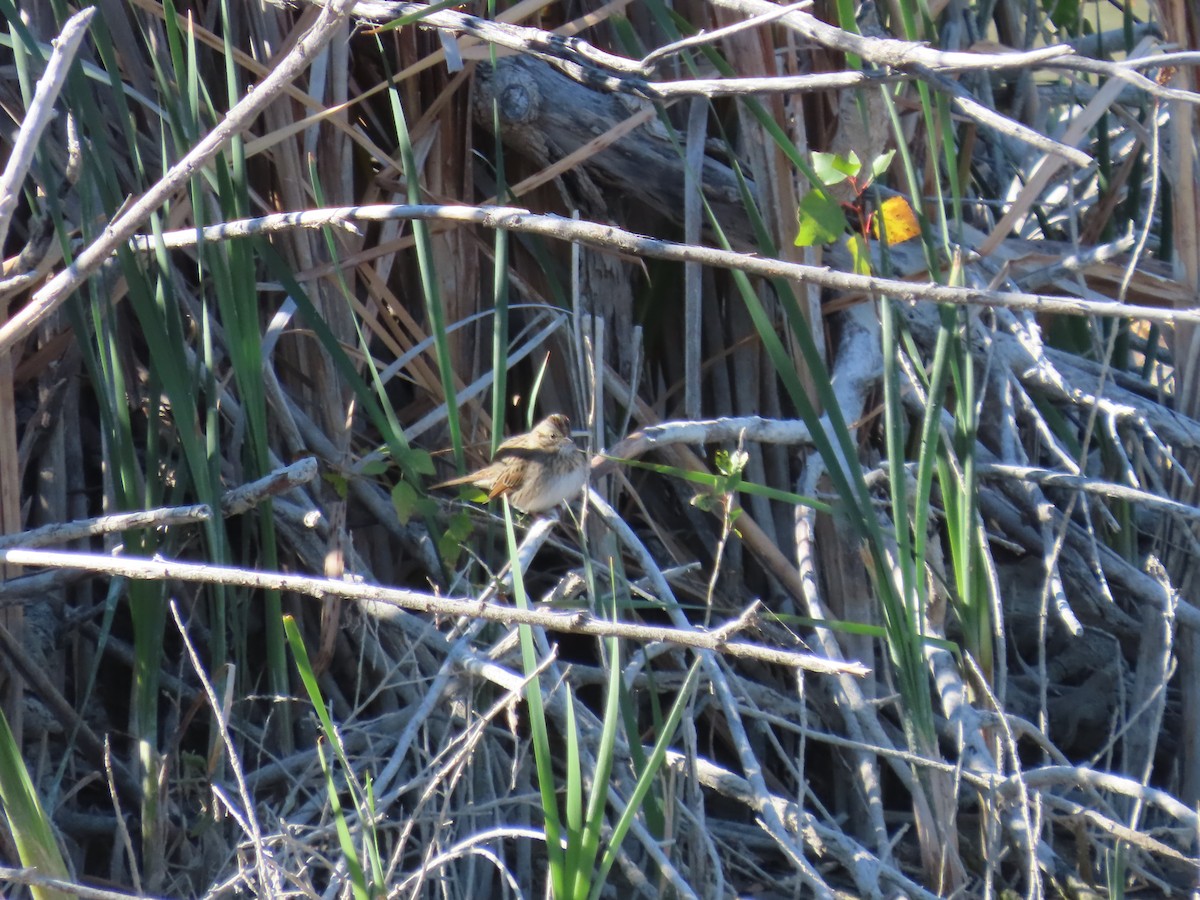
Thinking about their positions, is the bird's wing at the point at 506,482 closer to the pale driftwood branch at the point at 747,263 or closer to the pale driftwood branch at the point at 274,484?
the pale driftwood branch at the point at 274,484

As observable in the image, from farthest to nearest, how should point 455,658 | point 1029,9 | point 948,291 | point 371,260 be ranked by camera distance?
point 1029,9 → point 371,260 → point 455,658 → point 948,291

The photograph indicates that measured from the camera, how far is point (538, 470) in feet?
9.24

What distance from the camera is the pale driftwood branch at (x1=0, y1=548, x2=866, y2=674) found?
1.26m

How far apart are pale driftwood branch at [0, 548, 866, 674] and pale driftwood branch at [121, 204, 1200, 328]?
0.35 metres

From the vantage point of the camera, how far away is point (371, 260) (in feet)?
9.02

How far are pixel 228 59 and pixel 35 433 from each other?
2.90 ft

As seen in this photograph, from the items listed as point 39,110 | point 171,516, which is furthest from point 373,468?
point 39,110

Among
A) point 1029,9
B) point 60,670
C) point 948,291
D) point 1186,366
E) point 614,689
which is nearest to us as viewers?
point 948,291

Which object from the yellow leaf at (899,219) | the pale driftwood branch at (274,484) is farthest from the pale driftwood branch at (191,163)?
the yellow leaf at (899,219)

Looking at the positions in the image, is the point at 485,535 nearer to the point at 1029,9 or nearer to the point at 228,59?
the point at 228,59

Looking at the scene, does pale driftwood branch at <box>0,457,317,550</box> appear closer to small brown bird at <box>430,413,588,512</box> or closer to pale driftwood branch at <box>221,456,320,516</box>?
pale driftwood branch at <box>221,456,320,516</box>

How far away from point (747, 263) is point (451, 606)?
48 cm

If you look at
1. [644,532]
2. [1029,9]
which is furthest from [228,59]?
[1029,9]

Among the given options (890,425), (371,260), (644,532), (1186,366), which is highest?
(371,260)
